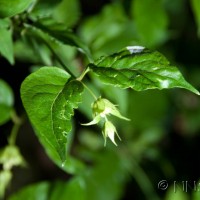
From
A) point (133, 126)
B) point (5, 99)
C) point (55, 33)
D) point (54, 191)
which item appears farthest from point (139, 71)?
point (133, 126)

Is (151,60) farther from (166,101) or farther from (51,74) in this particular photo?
(166,101)

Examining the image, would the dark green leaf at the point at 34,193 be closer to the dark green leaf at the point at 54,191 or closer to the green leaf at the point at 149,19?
the dark green leaf at the point at 54,191

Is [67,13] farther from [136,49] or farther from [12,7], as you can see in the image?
[136,49]

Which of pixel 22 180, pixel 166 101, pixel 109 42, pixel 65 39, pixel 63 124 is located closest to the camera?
pixel 63 124

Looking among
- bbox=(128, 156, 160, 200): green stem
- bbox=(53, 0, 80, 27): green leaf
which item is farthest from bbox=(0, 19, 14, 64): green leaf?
bbox=(128, 156, 160, 200): green stem

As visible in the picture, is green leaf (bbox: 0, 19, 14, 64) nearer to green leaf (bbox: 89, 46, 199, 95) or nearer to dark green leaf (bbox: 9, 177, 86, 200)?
green leaf (bbox: 89, 46, 199, 95)

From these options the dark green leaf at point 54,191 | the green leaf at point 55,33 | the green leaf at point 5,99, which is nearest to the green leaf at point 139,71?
the green leaf at point 55,33

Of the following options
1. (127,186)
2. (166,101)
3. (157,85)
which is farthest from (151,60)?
(127,186)
